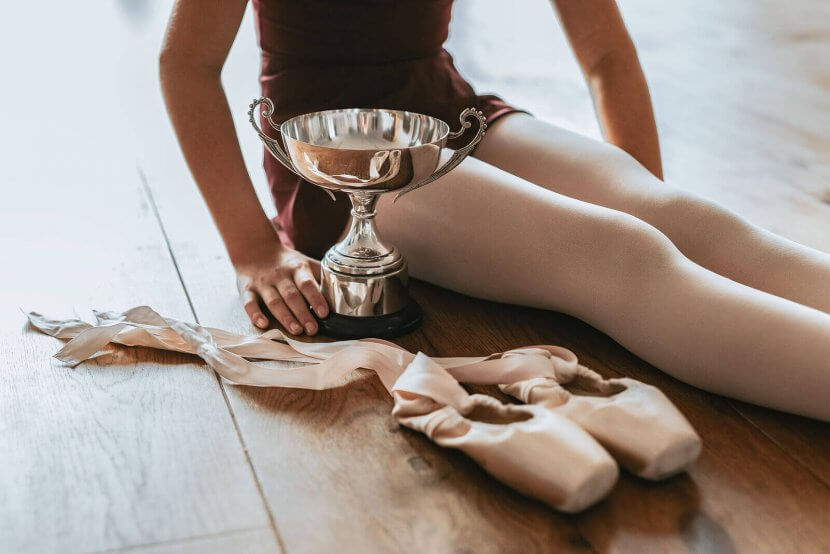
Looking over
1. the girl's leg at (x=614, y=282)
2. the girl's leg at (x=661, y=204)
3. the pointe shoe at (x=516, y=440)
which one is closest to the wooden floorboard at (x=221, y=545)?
the pointe shoe at (x=516, y=440)

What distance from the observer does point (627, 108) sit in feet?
4.32

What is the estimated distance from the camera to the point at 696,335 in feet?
3.13

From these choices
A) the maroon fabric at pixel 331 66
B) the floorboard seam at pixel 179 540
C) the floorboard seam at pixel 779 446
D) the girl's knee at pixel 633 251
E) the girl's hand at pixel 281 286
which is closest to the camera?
the floorboard seam at pixel 179 540

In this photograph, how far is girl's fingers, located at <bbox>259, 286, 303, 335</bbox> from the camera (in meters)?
1.09

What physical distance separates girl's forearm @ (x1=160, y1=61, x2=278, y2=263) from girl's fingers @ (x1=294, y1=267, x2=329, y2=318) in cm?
9

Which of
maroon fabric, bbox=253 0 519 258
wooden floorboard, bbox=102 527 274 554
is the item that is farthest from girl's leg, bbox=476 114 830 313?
wooden floorboard, bbox=102 527 274 554

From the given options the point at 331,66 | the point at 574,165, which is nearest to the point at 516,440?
the point at 574,165

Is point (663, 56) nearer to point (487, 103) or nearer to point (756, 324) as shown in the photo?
point (487, 103)

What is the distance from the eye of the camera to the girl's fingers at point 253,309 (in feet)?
3.64

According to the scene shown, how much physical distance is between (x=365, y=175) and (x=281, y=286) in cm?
19

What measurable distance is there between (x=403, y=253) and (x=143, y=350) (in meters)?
0.33

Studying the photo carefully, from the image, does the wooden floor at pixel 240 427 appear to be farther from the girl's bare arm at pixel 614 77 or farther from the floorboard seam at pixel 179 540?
the girl's bare arm at pixel 614 77

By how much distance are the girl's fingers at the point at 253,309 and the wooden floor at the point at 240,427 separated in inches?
1.1

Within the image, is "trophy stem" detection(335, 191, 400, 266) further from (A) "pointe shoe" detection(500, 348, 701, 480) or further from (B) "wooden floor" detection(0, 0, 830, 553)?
(A) "pointe shoe" detection(500, 348, 701, 480)
